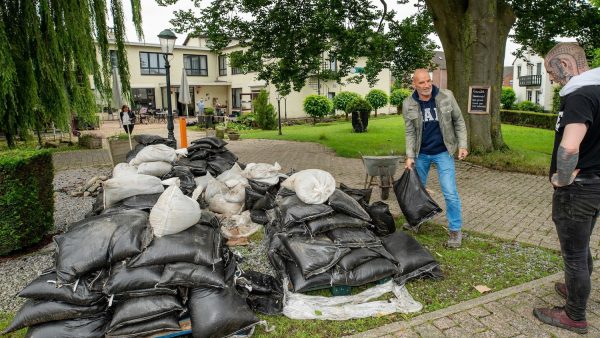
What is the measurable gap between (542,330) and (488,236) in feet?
6.87

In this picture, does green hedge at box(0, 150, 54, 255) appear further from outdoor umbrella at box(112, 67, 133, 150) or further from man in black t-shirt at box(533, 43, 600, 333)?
man in black t-shirt at box(533, 43, 600, 333)

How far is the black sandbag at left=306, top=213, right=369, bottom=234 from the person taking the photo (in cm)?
380

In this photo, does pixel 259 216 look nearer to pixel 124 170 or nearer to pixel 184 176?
pixel 184 176

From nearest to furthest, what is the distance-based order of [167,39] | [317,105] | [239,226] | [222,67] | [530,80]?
[239,226], [167,39], [317,105], [222,67], [530,80]

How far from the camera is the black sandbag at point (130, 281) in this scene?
115 inches

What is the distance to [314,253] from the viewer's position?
3.57 m

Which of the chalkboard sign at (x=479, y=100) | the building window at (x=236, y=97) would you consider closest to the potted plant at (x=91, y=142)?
the chalkboard sign at (x=479, y=100)

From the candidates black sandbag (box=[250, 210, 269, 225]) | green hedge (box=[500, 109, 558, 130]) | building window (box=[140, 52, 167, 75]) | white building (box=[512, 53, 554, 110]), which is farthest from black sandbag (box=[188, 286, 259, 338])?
white building (box=[512, 53, 554, 110])

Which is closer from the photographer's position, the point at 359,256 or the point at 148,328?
the point at 148,328

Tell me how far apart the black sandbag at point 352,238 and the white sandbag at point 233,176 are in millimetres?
2122

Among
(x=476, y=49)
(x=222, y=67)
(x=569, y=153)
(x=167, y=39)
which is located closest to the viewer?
(x=569, y=153)

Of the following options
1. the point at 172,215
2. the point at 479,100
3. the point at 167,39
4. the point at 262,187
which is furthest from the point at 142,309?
the point at 479,100

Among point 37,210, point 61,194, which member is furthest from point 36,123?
point 61,194

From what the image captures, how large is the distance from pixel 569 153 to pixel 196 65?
35627 mm
